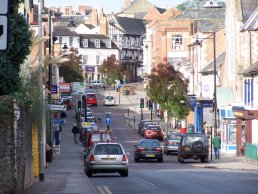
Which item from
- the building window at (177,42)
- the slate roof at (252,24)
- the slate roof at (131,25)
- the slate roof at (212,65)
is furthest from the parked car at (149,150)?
the slate roof at (131,25)

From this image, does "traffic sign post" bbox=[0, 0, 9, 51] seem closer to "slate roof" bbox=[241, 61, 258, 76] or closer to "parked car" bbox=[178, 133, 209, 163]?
"parked car" bbox=[178, 133, 209, 163]

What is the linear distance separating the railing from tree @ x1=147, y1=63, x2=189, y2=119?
92.4 feet

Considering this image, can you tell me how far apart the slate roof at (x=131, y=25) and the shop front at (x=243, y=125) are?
123m

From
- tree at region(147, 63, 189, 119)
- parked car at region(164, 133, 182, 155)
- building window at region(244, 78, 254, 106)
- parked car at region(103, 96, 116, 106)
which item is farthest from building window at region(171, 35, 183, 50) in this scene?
building window at region(244, 78, 254, 106)

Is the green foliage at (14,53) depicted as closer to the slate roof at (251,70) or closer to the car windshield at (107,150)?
the car windshield at (107,150)

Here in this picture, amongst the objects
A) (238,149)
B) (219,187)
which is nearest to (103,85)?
(238,149)

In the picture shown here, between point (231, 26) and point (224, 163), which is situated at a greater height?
point (231, 26)

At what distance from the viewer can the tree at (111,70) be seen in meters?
149

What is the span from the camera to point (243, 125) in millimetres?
62312

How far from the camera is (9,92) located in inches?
1010

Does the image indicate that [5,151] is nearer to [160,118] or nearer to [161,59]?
[160,118]

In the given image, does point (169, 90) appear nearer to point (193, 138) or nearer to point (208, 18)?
point (208, 18)

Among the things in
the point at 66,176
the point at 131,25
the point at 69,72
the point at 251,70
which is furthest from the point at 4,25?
the point at 131,25

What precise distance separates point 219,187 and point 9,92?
9.59m
